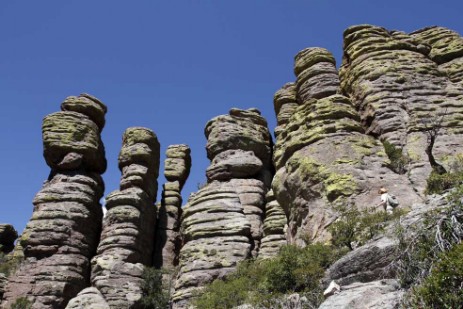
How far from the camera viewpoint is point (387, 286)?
27.3 ft

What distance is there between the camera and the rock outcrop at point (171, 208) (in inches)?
1328

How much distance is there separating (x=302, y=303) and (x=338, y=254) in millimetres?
2723

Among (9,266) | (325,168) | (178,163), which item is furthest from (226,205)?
(9,266)

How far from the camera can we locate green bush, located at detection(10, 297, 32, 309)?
2616 cm

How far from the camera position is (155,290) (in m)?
28.0

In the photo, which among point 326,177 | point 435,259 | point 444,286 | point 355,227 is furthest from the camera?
point 326,177

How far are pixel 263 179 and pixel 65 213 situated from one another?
47.0 feet

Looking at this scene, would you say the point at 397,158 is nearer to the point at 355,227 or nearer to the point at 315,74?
the point at 355,227

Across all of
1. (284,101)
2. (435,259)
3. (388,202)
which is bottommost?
(435,259)

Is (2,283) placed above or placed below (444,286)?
above

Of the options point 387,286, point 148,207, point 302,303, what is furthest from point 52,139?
point 387,286

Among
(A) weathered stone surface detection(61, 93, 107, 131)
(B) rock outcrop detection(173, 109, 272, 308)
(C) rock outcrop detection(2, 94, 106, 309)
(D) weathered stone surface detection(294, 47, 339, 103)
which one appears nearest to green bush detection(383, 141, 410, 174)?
(D) weathered stone surface detection(294, 47, 339, 103)

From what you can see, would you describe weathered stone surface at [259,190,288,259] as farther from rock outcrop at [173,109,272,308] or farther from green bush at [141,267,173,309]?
green bush at [141,267,173,309]

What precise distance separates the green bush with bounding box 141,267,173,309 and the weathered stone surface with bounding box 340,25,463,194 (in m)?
16.3
